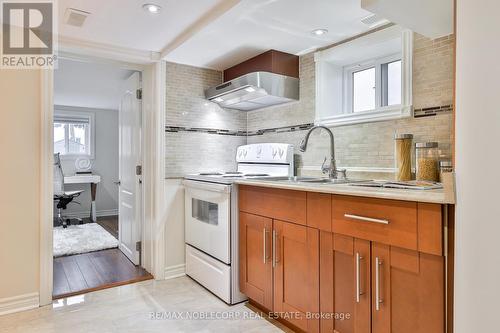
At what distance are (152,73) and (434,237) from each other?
2.62 m

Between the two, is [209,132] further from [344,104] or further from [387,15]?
[387,15]

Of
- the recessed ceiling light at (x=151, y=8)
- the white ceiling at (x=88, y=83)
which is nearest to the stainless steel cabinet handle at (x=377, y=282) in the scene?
the recessed ceiling light at (x=151, y=8)

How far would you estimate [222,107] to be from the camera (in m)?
3.15

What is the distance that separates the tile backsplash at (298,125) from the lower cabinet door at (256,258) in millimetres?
728

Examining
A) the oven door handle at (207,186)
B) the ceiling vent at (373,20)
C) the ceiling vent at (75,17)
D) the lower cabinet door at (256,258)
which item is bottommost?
the lower cabinet door at (256,258)

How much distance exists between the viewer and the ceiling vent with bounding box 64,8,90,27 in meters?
2.02

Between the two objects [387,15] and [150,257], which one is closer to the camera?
[387,15]

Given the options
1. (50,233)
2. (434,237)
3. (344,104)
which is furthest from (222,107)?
(434,237)

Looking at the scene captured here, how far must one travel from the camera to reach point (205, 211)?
102 inches

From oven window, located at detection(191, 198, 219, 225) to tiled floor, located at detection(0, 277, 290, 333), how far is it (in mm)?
596

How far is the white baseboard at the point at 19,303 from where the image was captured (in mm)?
2201

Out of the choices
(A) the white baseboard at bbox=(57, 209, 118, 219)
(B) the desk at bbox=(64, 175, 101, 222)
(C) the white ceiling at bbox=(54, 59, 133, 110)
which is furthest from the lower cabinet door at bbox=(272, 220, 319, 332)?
(A) the white baseboard at bbox=(57, 209, 118, 219)

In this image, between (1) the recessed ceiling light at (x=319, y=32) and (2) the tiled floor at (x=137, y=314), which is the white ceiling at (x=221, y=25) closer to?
(1) the recessed ceiling light at (x=319, y=32)

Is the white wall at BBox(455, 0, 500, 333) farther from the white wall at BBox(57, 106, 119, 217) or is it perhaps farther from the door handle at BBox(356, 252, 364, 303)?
the white wall at BBox(57, 106, 119, 217)
